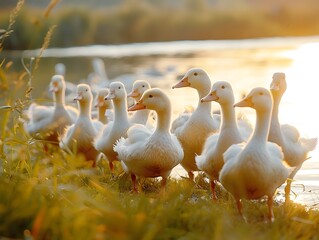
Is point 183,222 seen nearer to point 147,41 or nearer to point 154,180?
point 154,180

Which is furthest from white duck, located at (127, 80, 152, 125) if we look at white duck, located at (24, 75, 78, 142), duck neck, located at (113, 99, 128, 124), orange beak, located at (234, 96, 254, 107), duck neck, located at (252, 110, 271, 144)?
duck neck, located at (252, 110, 271, 144)

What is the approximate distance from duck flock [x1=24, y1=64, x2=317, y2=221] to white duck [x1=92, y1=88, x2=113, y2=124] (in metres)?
0.02

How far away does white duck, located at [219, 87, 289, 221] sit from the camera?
573 centimetres

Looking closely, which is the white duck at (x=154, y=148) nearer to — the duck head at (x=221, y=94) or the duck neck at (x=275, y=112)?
A: the duck head at (x=221, y=94)

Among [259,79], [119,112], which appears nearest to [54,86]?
[119,112]

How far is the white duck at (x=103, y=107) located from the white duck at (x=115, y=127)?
2.92 feet

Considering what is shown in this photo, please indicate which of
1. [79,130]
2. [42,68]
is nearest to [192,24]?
[42,68]

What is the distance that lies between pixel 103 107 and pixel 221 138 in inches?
158

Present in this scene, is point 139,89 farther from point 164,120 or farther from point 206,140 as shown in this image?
point 164,120

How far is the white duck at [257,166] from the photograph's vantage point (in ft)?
18.8

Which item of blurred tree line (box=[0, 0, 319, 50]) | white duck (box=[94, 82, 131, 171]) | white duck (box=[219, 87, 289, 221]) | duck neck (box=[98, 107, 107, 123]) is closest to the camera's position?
white duck (box=[219, 87, 289, 221])

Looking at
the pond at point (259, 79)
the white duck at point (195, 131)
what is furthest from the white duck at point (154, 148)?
the pond at point (259, 79)

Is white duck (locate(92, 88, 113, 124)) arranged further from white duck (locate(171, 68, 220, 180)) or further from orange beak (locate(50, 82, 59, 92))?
white duck (locate(171, 68, 220, 180))

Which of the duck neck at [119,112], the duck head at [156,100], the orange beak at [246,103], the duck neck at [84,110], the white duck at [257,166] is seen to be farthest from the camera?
the duck neck at [84,110]
